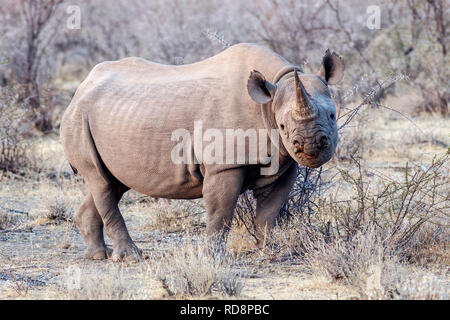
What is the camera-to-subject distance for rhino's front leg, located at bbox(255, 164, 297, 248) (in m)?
6.74

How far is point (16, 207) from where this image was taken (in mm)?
9320

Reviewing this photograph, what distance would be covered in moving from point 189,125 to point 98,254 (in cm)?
161

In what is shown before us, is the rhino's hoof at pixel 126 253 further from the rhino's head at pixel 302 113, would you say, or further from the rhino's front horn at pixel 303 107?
the rhino's front horn at pixel 303 107

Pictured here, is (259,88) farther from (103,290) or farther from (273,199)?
(103,290)

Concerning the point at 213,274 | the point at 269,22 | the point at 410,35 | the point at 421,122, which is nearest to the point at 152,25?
the point at 269,22

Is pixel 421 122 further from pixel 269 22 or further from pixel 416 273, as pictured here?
pixel 416 273

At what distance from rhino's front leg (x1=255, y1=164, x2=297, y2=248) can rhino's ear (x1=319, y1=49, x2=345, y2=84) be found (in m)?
Answer: 0.81

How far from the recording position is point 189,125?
21.1 ft

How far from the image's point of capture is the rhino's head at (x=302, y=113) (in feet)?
18.6

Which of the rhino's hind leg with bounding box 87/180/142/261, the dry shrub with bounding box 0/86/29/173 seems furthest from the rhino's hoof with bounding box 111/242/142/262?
the dry shrub with bounding box 0/86/29/173

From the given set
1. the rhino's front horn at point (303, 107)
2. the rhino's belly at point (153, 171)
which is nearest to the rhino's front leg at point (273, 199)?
the rhino's belly at point (153, 171)

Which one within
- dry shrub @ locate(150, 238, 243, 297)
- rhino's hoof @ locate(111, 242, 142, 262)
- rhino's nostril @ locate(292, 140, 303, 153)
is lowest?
rhino's hoof @ locate(111, 242, 142, 262)

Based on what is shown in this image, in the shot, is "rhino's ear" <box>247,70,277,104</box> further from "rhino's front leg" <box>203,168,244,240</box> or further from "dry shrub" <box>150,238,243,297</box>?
"dry shrub" <box>150,238,243,297</box>
